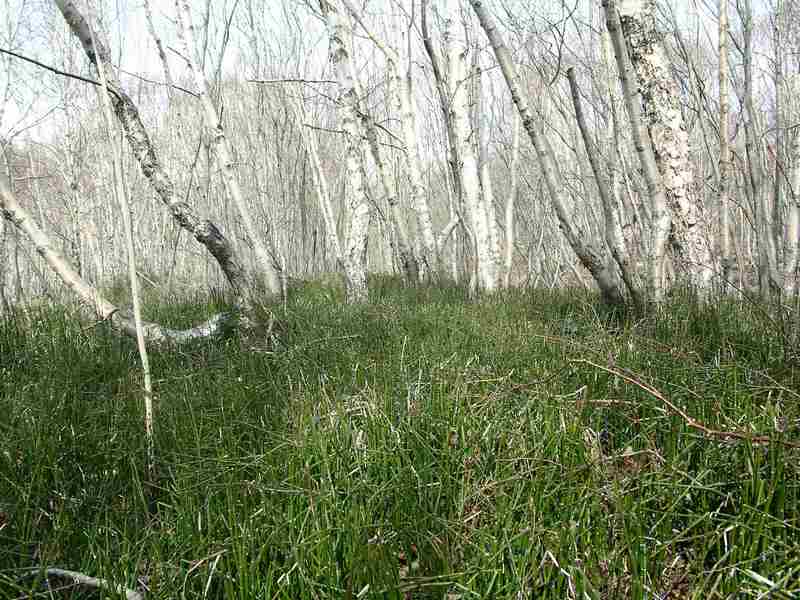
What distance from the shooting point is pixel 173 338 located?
3.35 m

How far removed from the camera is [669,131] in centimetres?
341

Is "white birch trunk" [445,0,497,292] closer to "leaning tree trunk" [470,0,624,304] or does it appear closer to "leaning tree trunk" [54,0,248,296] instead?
"leaning tree trunk" [470,0,624,304]

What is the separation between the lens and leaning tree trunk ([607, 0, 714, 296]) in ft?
11.1

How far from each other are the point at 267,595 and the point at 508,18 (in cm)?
761

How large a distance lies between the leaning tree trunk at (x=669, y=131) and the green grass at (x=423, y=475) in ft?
2.30

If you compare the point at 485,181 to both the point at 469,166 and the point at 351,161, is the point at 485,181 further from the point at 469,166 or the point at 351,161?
the point at 351,161

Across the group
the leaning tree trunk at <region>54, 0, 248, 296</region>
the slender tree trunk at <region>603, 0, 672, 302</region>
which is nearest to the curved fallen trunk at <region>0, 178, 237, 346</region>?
the leaning tree trunk at <region>54, 0, 248, 296</region>

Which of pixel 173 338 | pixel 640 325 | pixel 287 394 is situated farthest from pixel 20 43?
pixel 640 325

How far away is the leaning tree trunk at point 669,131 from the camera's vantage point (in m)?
3.37

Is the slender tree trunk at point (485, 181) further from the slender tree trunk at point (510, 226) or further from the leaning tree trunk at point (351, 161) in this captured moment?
the leaning tree trunk at point (351, 161)

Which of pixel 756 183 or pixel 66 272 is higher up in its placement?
pixel 756 183

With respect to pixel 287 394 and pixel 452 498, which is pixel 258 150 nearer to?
pixel 287 394

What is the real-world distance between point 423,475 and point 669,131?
290cm

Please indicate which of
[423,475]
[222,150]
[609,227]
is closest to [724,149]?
[609,227]
